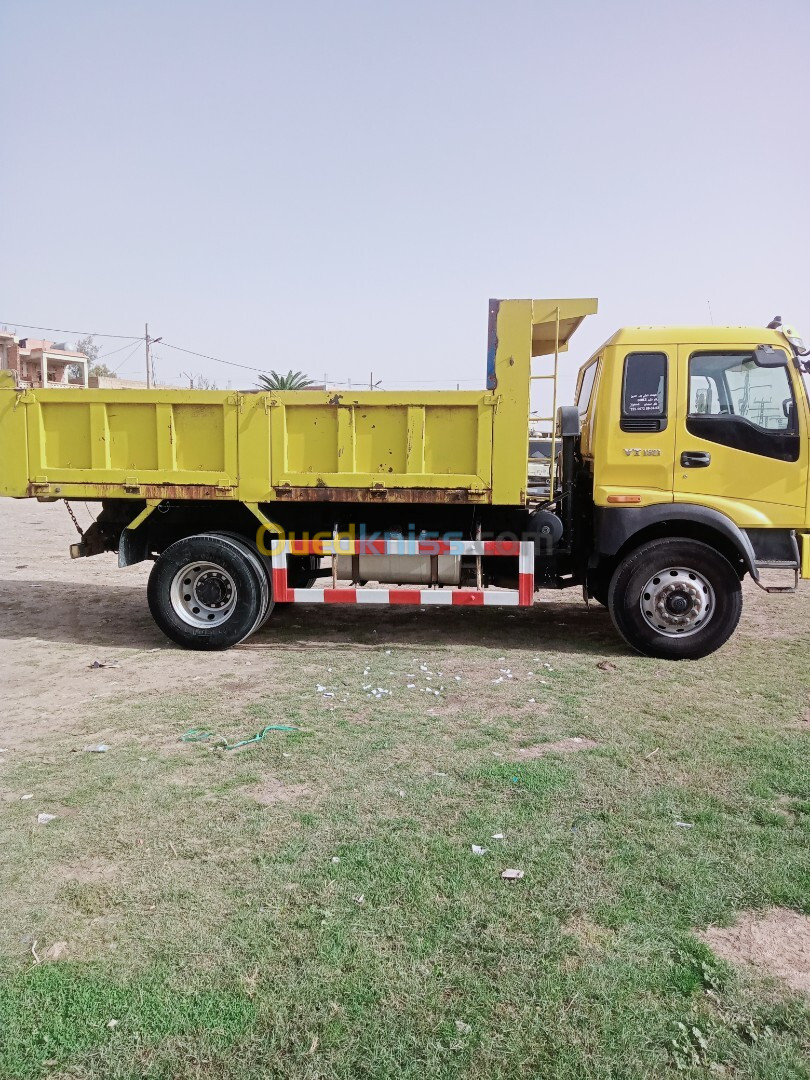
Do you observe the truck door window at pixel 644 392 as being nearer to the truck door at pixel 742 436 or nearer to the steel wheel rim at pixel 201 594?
the truck door at pixel 742 436

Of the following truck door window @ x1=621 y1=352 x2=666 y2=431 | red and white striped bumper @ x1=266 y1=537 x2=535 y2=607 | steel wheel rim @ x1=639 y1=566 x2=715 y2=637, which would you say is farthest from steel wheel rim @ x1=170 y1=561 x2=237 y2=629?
truck door window @ x1=621 y1=352 x2=666 y2=431

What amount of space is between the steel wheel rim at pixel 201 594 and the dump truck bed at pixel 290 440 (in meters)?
0.70

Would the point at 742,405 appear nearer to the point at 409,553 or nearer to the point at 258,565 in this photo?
the point at 409,553

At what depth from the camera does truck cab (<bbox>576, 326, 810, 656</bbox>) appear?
248 inches

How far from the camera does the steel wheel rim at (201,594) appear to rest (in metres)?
6.92

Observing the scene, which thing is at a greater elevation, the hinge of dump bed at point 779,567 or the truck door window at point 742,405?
the truck door window at point 742,405

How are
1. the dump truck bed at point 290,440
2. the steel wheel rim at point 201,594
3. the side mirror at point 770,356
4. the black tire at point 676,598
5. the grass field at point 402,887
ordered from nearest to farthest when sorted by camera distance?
the grass field at point 402,887
the side mirror at point 770,356
the black tire at point 676,598
the dump truck bed at point 290,440
the steel wheel rim at point 201,594

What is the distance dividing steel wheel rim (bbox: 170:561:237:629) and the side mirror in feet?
16.1

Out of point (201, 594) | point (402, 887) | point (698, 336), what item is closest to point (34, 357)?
point (201, 594)

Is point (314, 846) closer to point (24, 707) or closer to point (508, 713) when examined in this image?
point (508, 713)

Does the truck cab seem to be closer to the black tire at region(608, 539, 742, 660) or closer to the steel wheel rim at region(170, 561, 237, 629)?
the black tire at region(608, 539, 742, 660)

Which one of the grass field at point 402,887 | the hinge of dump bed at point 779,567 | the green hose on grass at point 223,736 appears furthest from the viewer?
the hinge of dump bed at point 779,567

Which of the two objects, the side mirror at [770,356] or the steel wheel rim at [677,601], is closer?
the side mirror at [770,356]

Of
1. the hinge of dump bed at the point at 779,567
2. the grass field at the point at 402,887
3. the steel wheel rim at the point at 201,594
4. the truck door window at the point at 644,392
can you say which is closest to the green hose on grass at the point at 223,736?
the grass field at the point at 402,887
